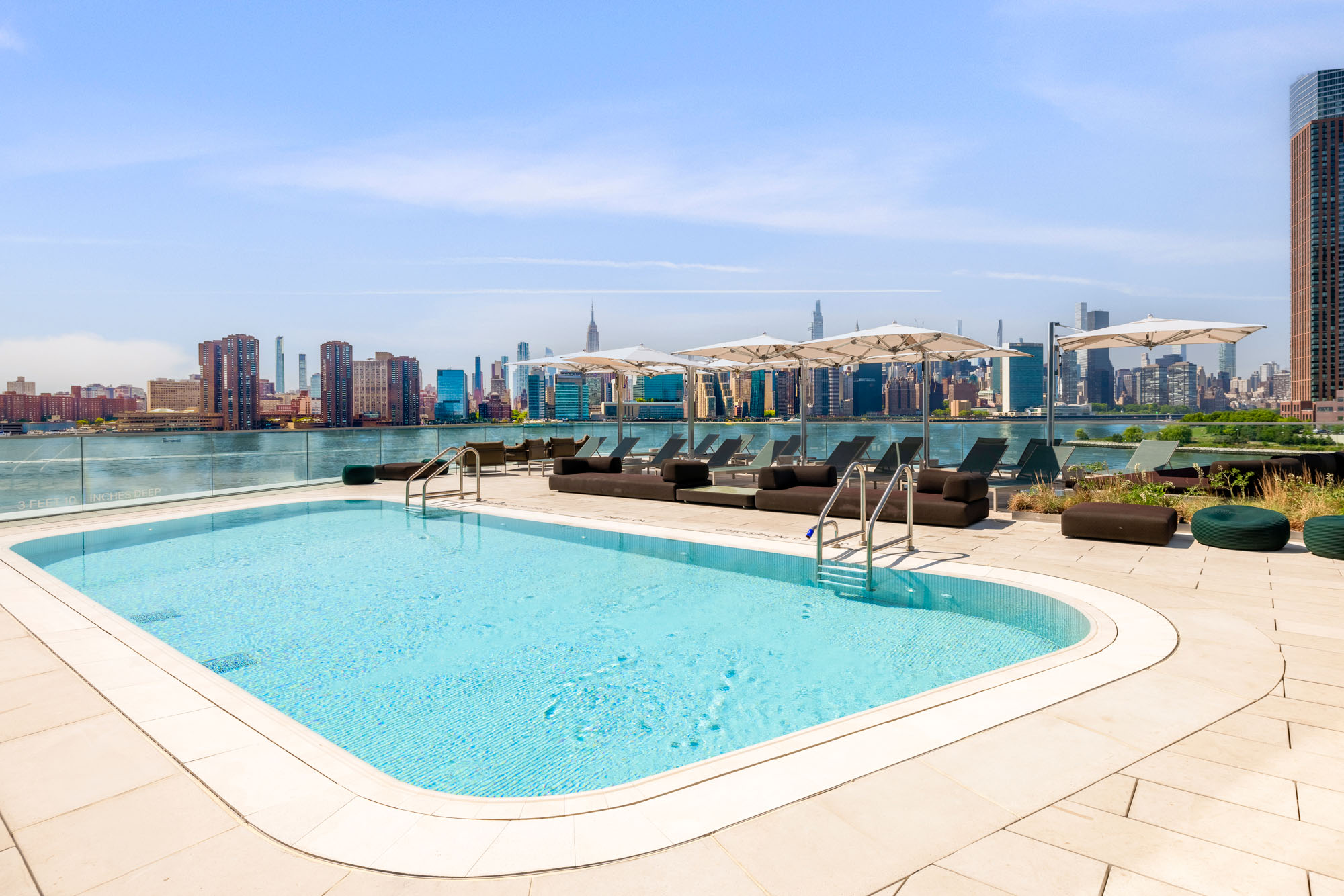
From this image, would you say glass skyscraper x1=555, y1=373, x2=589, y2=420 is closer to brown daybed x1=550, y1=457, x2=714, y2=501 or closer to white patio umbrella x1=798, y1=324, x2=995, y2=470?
brown daybed x1=550, y1=457, x2=714, y2=501

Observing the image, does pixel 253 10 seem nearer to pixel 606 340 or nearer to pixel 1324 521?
pixel 1324 521

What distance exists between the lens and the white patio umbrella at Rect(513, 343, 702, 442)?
46.2 ft

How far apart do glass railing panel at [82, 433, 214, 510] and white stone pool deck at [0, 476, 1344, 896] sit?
8.75 m

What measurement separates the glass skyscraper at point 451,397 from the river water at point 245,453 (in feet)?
133

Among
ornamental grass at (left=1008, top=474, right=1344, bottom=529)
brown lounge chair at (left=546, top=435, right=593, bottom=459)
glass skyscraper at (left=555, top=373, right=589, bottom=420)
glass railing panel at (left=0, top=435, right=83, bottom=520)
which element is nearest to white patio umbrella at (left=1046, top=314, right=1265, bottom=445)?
ornamental grass at (left=1008, top=474, right=1344, bottom=529)

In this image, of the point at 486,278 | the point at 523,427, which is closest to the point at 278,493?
the point at 523,427

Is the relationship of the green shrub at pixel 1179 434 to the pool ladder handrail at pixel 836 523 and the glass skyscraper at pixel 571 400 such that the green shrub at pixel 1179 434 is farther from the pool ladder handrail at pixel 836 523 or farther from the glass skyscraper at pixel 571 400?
the glass skyscraper at pixel 571 400

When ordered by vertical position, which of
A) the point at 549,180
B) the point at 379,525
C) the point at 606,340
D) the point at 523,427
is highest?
the point at 606,340

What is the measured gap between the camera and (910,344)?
11.1 m

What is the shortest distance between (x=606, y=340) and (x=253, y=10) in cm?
18908

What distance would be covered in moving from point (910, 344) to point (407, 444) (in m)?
11.0

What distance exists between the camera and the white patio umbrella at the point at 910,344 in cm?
1072

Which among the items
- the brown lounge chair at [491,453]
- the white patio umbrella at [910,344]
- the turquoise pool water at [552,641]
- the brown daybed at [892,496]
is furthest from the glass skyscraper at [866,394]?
the turquoise pool water at [552,641]

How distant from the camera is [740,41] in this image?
10.2 m
